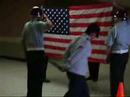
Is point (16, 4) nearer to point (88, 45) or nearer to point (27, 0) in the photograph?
point (27, 0)

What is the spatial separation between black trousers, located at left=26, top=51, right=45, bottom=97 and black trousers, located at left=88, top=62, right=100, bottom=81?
7.82 ft

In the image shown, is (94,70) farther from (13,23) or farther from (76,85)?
(13,23)

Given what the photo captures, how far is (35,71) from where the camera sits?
763 centimetres

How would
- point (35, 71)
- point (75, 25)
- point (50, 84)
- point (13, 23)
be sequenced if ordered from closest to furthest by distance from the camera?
point (35, 71)
point (75, 25)
point (50, 84)
point (13, 23)

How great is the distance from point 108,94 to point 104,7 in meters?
1.91

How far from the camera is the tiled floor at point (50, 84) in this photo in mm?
8898

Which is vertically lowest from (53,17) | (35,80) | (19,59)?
(19,59)

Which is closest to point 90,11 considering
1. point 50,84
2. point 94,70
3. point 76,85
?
point 94,70

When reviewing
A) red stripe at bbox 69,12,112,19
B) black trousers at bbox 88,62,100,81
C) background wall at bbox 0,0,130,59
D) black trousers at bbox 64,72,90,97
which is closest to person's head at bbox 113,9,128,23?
red stripe at bbox 69,12,112,19

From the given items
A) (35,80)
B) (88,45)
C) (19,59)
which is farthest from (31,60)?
(19,59)

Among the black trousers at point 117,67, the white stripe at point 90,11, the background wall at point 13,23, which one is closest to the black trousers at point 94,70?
the white stripe at point 90,11

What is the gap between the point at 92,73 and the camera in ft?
33.2

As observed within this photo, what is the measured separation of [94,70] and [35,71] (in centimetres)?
272

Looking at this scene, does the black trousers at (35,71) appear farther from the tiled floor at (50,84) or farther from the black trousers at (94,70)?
the black trousers at (94,70)
